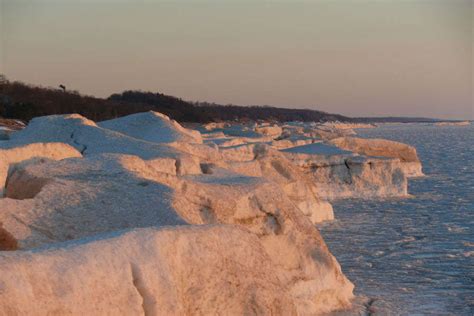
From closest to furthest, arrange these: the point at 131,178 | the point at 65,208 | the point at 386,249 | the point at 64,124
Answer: the point at 65,208 → the point at 131,178 → the point at 386,249 → the point at 64,124

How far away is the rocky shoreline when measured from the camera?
13.7ft

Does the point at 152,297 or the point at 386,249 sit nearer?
the point at 152,297

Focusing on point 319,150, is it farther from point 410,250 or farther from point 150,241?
point 150,241

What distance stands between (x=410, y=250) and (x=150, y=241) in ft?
23.1

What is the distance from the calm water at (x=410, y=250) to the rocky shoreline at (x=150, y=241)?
86cm

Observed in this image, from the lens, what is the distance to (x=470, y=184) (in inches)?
848

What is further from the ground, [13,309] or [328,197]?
[13,309]

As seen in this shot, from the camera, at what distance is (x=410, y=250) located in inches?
433

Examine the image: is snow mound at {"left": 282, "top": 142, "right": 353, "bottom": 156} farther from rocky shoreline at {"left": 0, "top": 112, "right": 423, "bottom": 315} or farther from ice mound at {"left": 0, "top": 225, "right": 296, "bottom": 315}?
ice mound at {"left": 0, "top": 225, "right": 296, "bottom": 315}

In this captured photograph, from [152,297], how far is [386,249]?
7.09 m

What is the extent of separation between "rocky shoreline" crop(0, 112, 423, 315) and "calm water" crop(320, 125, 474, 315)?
862 millimetres

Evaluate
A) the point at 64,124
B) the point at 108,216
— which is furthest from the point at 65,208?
the point at 64,124

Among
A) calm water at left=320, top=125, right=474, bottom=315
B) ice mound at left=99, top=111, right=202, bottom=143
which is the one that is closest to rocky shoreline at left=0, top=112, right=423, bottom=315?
calm water at left=320, top=125, right=474, bottom=315

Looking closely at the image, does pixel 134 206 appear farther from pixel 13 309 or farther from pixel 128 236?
pixel 13 309
